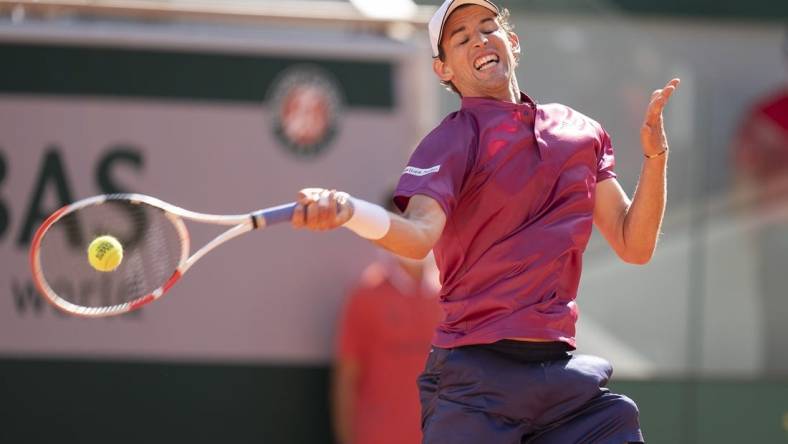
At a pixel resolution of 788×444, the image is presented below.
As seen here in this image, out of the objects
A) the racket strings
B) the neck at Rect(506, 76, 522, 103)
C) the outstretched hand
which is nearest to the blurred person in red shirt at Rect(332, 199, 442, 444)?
the racket strings

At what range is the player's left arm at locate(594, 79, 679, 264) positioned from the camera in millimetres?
3936

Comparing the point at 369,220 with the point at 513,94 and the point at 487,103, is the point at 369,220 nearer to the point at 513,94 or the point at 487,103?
the point at 487,103

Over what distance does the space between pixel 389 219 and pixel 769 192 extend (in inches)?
200

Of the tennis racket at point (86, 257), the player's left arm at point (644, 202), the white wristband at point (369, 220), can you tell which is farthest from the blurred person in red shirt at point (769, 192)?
the white wristband at point (369, 220)

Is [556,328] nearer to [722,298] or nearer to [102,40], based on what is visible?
[102,40]

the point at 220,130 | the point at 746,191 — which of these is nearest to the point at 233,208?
the point at 220,130

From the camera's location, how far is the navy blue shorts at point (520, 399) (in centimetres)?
378

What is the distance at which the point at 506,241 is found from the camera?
151 inches

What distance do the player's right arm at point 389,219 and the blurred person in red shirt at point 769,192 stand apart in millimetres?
4459

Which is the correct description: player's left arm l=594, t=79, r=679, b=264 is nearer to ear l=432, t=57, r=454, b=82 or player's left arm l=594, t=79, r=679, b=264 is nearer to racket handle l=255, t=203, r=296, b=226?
ear l=432, t=57, r=454, b=82

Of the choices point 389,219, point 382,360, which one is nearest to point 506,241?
point 389,219

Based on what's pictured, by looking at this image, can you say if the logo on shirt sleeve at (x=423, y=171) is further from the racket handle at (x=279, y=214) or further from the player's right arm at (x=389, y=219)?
the racket handle at (x=279, y=214)

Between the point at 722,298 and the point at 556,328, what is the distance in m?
3.82

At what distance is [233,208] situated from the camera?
250 inches
